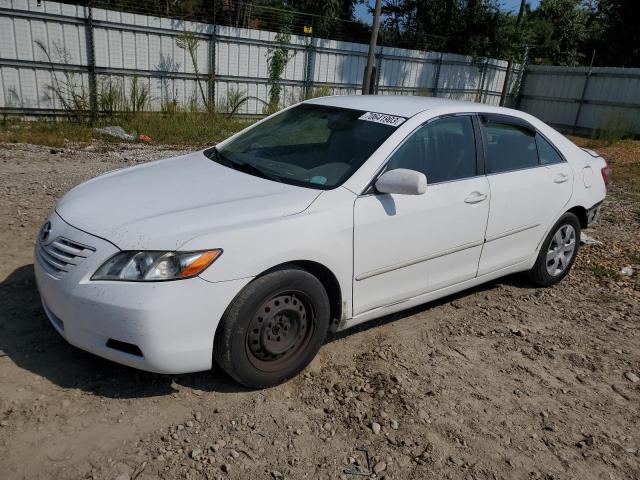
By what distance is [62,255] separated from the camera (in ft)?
9.34

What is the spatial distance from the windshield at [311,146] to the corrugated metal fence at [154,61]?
8.59m

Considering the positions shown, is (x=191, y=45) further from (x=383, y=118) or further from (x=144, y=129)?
(x=383, y=118)

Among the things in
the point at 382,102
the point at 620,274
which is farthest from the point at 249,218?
the point at 620,274

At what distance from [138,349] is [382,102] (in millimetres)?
2433

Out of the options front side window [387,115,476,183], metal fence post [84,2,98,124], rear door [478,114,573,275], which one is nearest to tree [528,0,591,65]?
metal fence post [84,2,98,124]

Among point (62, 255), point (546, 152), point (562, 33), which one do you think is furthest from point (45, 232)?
point (562, 33)

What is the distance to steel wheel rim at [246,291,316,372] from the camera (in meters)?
2.95

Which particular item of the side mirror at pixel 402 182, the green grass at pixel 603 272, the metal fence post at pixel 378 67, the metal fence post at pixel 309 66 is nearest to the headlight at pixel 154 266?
the side mirror at pixel 402 182

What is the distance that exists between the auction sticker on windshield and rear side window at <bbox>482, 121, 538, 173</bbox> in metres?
0.81

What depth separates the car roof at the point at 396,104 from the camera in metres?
3.82

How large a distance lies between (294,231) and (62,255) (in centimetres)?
120

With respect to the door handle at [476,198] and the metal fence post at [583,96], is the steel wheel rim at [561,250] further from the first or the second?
the metal fence post at [583,96]

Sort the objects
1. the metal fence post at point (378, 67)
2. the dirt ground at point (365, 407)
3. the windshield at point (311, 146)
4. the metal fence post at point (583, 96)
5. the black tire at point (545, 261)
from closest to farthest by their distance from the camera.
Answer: the dirt ground at point (365, 407) → the windshield at point (311, 146) → the black tire at point (545, 261) → the metal fence post at point (378, 67) → the metal fence post at point (583, 96)

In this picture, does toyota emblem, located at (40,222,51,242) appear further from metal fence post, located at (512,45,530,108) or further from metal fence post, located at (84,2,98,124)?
metal fence post, located at (512,45,530,108)
